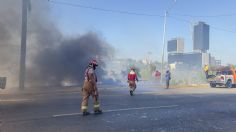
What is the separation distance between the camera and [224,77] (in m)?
29.1

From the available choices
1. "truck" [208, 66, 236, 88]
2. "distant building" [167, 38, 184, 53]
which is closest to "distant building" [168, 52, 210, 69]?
"distant building" [167, 38, 184, 53]

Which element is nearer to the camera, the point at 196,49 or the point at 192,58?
the point at 192,58

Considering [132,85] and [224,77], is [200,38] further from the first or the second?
[132,85]

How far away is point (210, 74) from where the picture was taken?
30797 millimetres

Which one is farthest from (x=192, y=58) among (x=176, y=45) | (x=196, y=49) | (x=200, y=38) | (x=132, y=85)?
(x=132, y=85)

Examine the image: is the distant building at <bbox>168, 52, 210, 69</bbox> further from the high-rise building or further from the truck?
the truck

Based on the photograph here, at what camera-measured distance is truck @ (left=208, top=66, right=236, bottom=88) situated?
2917cm

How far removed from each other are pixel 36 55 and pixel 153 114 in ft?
71.3

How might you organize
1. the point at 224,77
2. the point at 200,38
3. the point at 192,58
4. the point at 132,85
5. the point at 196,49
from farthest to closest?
1. the point at 196,49
2. the point at 200,38
3. the point at 192,58
4. the point at 224,77
5. the point at 132,85

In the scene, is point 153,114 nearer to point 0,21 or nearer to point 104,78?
point 0,21

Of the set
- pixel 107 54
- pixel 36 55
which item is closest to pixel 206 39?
pixel 107 54

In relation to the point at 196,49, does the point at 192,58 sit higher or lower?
lower

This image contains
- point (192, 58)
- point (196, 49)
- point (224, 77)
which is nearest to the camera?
point (224, 77)

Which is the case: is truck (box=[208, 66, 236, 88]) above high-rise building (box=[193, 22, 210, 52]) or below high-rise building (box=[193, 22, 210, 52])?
below
